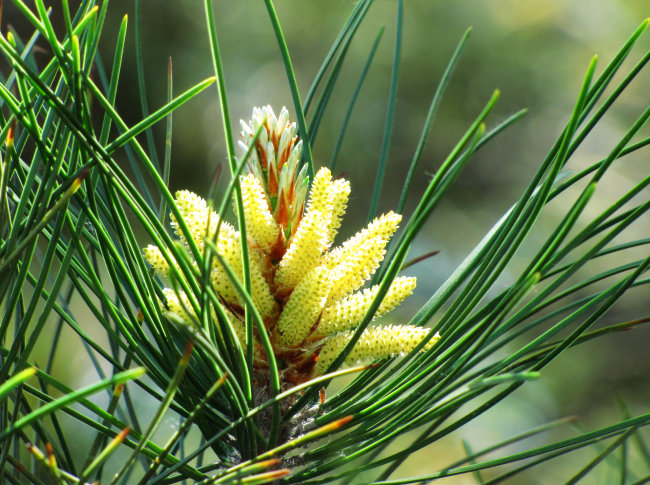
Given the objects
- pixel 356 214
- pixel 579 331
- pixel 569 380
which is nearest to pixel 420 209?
pixel 579 331

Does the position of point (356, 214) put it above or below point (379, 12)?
below

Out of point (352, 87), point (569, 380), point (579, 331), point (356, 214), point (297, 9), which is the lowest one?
point (579, 331)

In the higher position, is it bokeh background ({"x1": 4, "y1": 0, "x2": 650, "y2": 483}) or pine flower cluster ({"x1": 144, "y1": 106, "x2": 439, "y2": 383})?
bokeh background ({"x1": 4, "y1": 0, "x2": 650, "y2": 483})

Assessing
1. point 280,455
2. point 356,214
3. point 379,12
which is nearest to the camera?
point 280,455

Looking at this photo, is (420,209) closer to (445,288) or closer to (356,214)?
(445,288)

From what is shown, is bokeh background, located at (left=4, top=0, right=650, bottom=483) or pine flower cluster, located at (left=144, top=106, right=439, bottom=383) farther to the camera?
bokeh background, located at (left=4, top=0, right=650, bottom=483)

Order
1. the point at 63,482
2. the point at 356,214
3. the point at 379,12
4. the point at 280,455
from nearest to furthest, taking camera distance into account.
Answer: the point at 63,482 < the point at 280,455 < the point at 356,214 < the point at 379,12
